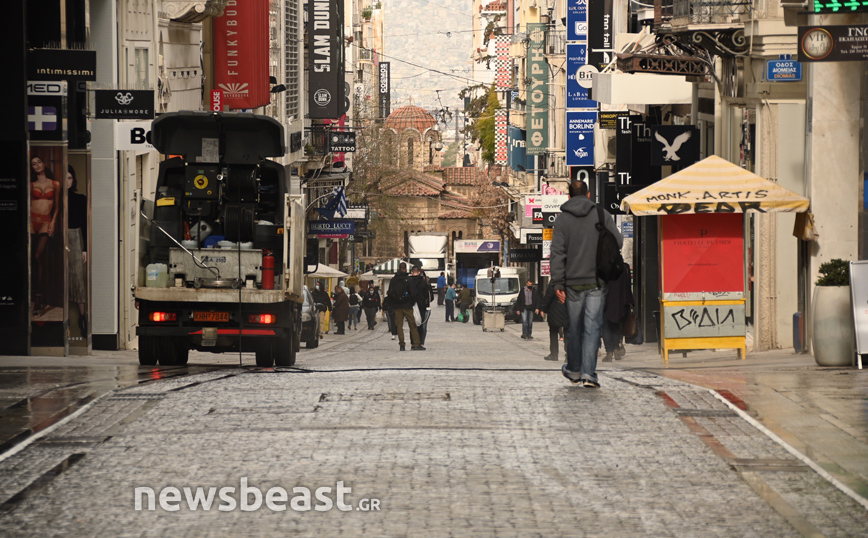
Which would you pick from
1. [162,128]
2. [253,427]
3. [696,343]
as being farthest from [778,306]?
[253,427]

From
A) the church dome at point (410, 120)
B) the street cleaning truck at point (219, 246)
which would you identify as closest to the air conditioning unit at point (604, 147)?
the street cleaning truck at point (219, 246)

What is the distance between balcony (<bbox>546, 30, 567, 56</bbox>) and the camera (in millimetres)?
57547

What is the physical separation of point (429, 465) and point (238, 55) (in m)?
30.7

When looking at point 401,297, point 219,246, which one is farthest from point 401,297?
point 219,246

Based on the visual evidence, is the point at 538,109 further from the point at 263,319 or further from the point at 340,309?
the point at 263,319

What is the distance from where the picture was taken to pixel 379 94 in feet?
461

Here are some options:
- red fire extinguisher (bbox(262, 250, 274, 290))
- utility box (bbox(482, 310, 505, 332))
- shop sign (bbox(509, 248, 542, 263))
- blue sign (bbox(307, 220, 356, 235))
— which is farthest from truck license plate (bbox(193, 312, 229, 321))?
shop sign (bbox(509, 248, 542, 263))

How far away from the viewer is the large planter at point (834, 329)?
14.6 m

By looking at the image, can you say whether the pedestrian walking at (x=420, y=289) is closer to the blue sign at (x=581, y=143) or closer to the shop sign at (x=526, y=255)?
the blue sign at (x=581, y=143)

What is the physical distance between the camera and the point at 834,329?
14602 millimetres

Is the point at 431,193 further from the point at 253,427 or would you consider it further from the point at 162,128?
the point at 253,427

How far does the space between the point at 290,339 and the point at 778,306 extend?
25.4 feet

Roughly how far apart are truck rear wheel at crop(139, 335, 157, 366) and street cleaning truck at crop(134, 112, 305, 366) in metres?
0.01

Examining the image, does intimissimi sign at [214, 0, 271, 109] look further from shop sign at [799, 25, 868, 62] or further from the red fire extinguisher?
shop sign at [799, 25, 868, 62]
